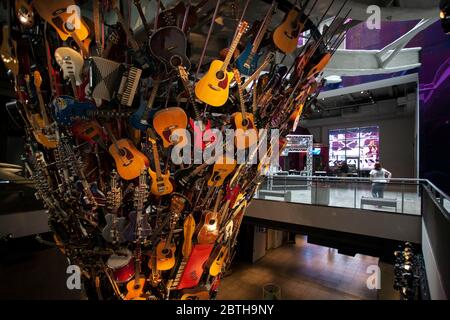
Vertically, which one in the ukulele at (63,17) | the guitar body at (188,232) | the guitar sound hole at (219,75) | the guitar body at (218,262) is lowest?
the guitar body at (218,262)

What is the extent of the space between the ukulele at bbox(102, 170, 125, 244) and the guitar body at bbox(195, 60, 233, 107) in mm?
693

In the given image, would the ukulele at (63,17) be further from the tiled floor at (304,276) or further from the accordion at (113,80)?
the tiled floor at (304,276)

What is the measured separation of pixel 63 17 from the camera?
4.77 feet

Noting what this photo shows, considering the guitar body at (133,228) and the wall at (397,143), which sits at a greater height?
the wall at (397,143)

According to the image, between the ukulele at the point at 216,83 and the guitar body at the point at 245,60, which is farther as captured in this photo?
the guitar body at the point at 245,60

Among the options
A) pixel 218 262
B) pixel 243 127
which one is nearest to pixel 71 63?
pixel 243 127

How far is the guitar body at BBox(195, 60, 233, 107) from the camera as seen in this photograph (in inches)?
58.5

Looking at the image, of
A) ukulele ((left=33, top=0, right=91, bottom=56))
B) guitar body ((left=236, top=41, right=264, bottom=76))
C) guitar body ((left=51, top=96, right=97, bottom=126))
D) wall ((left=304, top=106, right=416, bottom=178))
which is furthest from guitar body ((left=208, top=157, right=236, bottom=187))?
wall ((left=304, top=106, right=416, bottom=178))

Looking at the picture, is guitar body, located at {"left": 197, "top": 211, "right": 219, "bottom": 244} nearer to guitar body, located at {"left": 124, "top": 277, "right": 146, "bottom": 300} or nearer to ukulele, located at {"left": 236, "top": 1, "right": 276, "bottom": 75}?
guitar body, located at {"left": 124, "top": 277, "right": 146, "bottom": 300}

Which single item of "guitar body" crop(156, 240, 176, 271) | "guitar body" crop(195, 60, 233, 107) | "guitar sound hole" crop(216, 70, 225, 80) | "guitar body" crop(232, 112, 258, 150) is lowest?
"guitar body" crop(156, 240, 176, 271)

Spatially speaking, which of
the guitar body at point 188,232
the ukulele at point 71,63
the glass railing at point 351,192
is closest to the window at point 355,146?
the glass railing at point 351,192

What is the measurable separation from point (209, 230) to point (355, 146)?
14.8m

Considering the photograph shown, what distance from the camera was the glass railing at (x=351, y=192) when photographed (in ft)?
18.3

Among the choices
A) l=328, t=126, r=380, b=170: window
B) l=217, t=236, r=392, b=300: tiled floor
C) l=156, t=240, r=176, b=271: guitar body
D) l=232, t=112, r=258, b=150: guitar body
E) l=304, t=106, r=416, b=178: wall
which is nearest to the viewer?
l=232, t=112, r=258, b=150: guitar body
